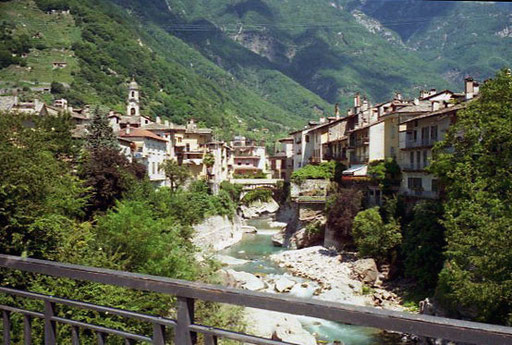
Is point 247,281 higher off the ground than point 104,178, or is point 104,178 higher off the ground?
point 104,178

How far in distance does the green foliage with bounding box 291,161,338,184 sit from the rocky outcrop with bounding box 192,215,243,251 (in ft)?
26.8

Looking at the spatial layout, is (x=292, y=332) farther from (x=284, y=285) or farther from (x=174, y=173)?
(x=174, y=173)

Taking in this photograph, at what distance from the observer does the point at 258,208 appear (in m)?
65.7

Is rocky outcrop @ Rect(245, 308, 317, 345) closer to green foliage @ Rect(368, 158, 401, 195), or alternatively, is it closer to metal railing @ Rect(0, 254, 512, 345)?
metal railing @ Rect(0, 254, 512, 345)

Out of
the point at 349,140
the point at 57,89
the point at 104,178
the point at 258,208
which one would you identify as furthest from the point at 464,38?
the point at 104,178

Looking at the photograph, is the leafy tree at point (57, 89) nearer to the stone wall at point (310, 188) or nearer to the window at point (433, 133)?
the stone wall at point (310, 188)

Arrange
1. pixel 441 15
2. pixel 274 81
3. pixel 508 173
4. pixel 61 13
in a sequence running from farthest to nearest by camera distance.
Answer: pixel 274 81, pixel 441 15, pixel 61 13, pixel 508 173

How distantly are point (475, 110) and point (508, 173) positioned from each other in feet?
11.1

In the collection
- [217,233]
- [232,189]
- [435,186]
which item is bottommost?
[217,233]

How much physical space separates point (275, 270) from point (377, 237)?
26.7 ft

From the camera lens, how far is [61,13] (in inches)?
4257

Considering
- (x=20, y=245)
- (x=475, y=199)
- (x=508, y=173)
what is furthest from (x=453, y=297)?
(x=20, y=245)

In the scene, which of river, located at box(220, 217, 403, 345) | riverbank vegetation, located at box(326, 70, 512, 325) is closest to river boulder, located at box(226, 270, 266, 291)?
river, located at box(220, 217, 403, 345)

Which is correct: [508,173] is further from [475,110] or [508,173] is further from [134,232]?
[134,232]
